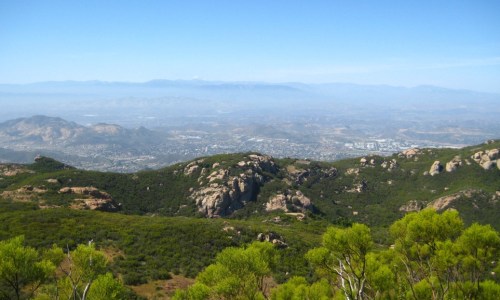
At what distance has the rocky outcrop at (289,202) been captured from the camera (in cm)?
7888

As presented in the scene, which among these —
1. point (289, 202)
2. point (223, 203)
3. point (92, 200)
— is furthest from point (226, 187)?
point (92, 200)

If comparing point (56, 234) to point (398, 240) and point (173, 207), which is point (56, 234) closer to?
point (398, 240)

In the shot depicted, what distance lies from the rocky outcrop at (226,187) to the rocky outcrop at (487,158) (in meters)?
63.0

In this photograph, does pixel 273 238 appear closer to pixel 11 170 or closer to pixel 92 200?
pixel 92 200

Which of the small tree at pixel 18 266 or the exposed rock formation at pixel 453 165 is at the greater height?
the small tree at pixel 18 266

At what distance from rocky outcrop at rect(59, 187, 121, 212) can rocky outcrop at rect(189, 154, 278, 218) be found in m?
20.6

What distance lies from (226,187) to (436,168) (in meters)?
63.9

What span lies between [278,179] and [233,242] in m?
53.8

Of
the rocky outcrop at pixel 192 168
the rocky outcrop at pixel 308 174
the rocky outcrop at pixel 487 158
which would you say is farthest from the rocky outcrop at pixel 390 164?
the rocky outcrop at pixel 192 168

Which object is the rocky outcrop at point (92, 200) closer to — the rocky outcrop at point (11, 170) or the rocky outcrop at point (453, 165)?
the rocky outcrop at point (11, 170)

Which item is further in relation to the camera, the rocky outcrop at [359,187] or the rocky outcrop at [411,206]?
the rocky outcrop at [359,187]

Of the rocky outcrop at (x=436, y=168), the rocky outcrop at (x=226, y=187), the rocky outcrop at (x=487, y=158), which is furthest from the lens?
the rocky outcrop at (x=436, y=168)

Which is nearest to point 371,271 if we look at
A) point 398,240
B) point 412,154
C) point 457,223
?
point 398,240

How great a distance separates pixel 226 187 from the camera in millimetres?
81000
